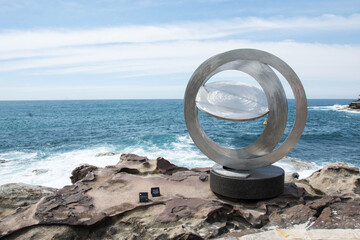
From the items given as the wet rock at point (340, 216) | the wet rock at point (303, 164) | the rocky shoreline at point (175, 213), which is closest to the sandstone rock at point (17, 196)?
the rocky shoreline at point (175, 213)

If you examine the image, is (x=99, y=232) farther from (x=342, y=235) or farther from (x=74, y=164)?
(x=74, y=164)

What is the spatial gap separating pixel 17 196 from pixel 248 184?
6.28m

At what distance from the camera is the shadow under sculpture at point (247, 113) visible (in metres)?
7.47

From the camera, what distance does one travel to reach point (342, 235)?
5289 millimetres

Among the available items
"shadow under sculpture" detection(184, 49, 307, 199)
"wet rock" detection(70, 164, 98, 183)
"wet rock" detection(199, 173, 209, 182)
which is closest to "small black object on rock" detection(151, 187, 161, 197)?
"shadow under sculpture" detection(184, 49, 307, 199)

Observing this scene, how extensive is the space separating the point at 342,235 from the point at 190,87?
4493 millimetres

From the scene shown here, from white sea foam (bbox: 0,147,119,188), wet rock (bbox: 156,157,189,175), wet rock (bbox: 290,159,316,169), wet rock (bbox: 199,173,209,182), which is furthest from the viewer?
wet rock (bbox: 290,159,316,169)

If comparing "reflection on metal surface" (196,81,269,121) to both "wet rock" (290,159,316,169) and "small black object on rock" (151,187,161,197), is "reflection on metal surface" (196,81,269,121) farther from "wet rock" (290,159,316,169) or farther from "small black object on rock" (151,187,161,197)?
"wet rock" (290,159,316,169)

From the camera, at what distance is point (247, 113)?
7.95 meters

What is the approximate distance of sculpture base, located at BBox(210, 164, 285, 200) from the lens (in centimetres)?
747

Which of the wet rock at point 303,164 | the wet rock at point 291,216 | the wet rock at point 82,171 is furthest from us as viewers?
the wet rock at point 303,164

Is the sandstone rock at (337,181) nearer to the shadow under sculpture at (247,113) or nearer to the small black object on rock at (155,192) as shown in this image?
the shadow under sculpture at (247,113)

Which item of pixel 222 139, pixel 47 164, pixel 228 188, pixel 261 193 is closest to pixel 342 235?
pixel 261 193

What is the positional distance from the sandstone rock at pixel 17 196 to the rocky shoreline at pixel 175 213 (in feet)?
0.08
